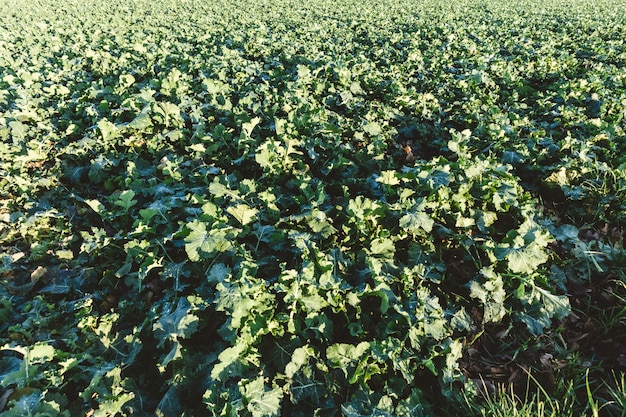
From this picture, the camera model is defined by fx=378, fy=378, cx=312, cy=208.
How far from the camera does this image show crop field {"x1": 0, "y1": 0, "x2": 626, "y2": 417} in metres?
2.36

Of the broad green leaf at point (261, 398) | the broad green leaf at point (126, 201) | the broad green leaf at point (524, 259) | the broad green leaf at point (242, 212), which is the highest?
→ the broad green leaf at point (524, 259)

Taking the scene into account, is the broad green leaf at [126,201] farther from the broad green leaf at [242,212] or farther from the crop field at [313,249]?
the broad green leaf at [242,212]

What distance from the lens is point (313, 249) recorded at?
2.91 m

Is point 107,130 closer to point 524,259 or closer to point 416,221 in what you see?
point 416,221

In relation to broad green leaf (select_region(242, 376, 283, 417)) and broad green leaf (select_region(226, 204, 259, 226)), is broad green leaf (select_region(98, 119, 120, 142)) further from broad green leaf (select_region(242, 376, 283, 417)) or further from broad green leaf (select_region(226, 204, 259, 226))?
broad green leaf (select_region(242, 376, 283, 417))

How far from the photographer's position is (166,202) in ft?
12.3

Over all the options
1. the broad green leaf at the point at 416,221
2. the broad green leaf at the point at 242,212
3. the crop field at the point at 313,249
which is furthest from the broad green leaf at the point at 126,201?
the broad green leaf at the point at 416,221

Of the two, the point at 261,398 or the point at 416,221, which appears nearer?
the point at 261,398

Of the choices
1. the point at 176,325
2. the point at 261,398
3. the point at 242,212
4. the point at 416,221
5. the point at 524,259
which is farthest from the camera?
the point at 242,212

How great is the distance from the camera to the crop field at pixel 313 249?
2359mm

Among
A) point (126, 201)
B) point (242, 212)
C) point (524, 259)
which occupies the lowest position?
point (126, 201)

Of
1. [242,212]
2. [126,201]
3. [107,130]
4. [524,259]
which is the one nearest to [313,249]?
[242,212]

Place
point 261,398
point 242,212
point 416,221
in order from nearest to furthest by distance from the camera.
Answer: point 261,398
point 416,221
point 242,212

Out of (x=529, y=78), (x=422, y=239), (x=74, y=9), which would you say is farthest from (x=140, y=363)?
(x=74, y=9)
